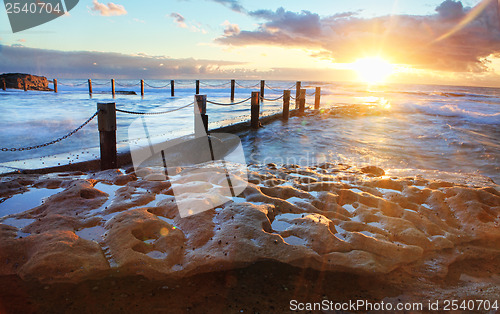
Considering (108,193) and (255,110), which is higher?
(255,110)

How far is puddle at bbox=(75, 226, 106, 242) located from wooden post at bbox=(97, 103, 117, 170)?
259 cm

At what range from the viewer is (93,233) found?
285 centimetres

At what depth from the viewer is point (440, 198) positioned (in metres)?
4.01

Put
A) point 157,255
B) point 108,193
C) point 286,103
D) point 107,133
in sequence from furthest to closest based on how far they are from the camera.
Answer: point 286,103 → point 107,133 → point 108,193 → point 157,255

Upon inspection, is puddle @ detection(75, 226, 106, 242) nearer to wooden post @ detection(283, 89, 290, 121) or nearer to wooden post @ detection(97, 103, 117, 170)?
wooden post @ detection(97, 103, 117, 170)

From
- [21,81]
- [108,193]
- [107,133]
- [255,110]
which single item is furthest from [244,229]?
[21,81]

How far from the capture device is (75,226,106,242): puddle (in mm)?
2756

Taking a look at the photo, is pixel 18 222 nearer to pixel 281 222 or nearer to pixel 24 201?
pixel 24 201

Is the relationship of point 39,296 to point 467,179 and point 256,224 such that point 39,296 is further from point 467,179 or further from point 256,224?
point 467,179

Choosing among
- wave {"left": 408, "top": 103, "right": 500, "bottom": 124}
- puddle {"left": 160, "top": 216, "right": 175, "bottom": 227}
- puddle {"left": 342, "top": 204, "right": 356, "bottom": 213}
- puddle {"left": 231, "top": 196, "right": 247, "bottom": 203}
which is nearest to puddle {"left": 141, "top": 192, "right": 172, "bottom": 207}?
puddle {"left": 160, "top": 216, "right": 175, "bottom": 227}

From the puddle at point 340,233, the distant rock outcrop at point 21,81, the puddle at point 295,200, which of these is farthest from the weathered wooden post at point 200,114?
the distant rock outcrop at point 21,81

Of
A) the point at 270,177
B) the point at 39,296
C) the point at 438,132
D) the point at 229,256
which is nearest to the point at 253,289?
the point at 229,256

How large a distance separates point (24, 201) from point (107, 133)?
1.84 meters

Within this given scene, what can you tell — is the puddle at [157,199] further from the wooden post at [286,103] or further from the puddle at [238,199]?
the wooden post at [286,103]
